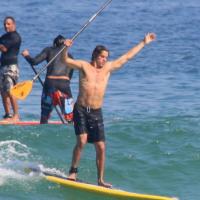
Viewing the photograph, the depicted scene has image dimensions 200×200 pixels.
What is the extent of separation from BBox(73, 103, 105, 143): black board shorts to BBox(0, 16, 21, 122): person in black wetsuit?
13.0 ft

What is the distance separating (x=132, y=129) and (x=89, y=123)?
3615 mm

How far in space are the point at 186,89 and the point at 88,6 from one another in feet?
61.5

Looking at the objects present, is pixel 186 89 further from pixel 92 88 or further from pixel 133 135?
pixel 92 88

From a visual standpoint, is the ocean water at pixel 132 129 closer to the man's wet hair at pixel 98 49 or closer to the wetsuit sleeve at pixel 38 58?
the wetsuit sleeve at pixel 38 58

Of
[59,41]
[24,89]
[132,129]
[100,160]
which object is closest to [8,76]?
[59,41]

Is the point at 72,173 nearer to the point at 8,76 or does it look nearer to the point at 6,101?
the point at 8,76

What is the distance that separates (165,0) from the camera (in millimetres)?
42750

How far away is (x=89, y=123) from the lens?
38.4 ft

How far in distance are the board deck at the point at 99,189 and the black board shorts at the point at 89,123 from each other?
584 mm

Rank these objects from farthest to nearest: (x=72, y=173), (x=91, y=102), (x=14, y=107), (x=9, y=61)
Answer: (x=14, y=107)
(x=9, y=61)
(x=72, y=173)
(x=91, y=102)

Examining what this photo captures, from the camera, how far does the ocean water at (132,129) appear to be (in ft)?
41.5

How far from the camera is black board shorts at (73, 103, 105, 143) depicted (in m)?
11.7

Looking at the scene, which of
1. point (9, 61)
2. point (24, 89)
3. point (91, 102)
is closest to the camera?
point (91, 102)

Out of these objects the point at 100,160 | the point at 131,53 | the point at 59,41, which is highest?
the point at 131,53
